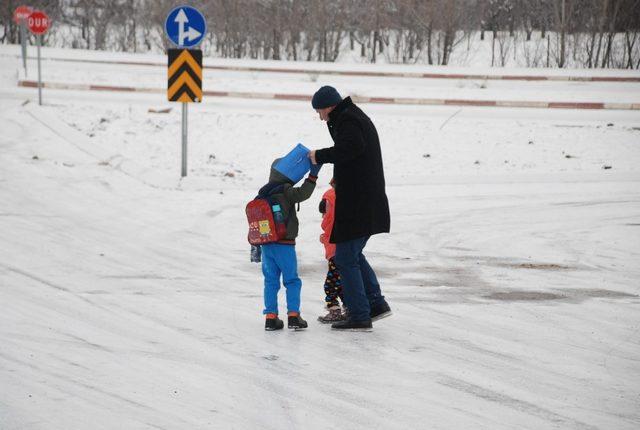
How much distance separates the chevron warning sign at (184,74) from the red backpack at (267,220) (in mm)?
7183

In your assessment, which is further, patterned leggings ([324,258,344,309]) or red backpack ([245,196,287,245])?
patterned leggings ([324,258,344,309])

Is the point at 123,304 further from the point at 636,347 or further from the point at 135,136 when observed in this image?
the point at 135,136

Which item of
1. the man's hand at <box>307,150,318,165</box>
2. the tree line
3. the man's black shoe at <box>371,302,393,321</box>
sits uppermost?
the tree line

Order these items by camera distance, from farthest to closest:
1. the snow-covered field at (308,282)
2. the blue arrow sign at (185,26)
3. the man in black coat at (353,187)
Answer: the blue arrow sign at (185,26), the man in black coat at (353,187), the snow-covered field at (308,282)

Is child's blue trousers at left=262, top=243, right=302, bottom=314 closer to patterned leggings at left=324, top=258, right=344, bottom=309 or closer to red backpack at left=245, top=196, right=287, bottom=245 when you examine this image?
red backpack at left=245, top=196, right=287, bottom=245

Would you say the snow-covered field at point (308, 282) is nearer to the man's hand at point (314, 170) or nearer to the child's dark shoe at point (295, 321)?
the child's dark shoe at point (295, 321)

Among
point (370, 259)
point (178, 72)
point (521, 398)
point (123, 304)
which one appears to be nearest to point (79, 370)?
point (123, 304)

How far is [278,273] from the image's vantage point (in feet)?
22.1

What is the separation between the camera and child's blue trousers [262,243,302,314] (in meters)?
6.62

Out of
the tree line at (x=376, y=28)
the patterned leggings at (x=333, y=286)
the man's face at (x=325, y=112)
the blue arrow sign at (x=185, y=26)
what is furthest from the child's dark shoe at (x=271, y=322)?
the tree line at (x=376, y=28)

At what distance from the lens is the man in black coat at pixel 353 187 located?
6.42 metres

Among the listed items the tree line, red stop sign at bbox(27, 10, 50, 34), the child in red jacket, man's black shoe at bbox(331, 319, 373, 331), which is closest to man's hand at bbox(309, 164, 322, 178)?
the child in red jacket

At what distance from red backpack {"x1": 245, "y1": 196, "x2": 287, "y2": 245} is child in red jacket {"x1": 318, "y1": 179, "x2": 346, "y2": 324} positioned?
1.38 ft

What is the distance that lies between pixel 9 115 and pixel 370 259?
35.6 ft
